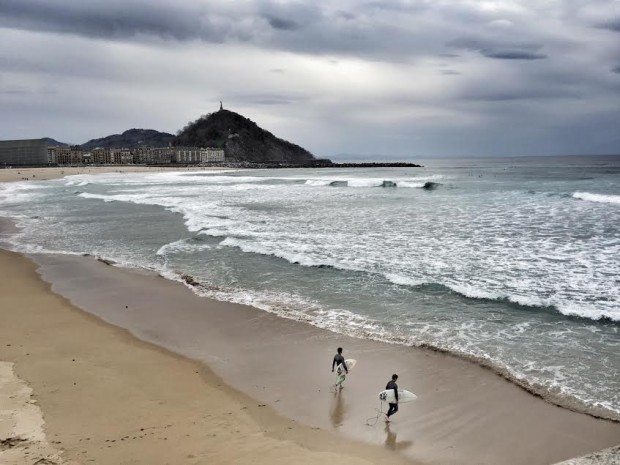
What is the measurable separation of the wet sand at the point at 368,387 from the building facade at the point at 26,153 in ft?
513

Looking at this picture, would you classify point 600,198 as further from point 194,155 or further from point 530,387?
point 194,155

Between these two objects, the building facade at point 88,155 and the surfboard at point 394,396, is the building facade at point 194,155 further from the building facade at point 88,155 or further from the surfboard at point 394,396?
the surfboard at point 394,396

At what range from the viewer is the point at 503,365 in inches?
358

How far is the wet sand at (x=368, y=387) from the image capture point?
6750mm

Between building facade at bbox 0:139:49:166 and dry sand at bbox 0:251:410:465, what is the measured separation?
15733 cm

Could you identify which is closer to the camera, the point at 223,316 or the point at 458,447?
the point at 458,447

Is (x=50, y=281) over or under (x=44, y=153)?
under

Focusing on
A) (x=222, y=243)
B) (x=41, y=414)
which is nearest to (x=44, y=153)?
(x=222, y=243)

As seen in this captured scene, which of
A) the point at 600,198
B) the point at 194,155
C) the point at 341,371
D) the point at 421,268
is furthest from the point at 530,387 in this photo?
the point at 194,155

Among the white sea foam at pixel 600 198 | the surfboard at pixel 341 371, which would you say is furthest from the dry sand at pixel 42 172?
the surfboard at pixel 341 371

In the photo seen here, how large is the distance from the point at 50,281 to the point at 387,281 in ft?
33.7

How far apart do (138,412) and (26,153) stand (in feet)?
540

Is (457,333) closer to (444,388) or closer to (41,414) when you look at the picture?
(444,388)


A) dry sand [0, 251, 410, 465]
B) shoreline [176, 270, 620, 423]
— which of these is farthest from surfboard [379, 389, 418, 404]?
shoreline [176, 270, 620, 423]
